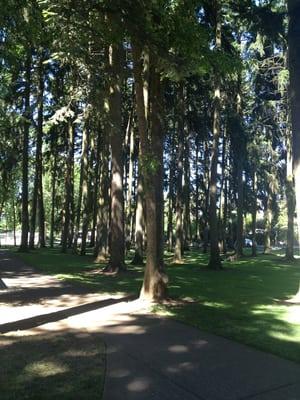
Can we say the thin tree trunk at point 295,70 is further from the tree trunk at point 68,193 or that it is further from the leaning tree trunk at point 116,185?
the tree trunk at point 68,193

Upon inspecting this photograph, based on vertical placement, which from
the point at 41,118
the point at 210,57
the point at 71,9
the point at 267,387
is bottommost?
the point at 267,387

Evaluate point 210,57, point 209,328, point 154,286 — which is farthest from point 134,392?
point 210,57

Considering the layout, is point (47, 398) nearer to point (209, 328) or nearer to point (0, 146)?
point (209, 328)

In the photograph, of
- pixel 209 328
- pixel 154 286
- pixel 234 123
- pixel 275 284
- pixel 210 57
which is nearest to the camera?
pixel 209 328

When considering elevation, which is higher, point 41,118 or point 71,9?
point 41,118

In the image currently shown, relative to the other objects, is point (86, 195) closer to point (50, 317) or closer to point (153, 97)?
point (153, 97)

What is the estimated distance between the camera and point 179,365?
19.3 feet

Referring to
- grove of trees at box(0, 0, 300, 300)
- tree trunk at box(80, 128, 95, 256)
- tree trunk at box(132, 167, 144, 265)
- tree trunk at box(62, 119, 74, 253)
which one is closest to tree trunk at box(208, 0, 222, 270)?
grove of trees at box(0, 0, 300, 300)

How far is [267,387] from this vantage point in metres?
5.13

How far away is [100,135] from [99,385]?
25.2 m

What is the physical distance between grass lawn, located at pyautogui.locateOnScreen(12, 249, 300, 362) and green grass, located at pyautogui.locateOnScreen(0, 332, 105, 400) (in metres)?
2.25

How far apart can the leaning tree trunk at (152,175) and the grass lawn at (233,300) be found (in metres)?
0.77

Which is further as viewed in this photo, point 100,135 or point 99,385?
point 100,135

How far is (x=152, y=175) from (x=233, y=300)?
353cm
